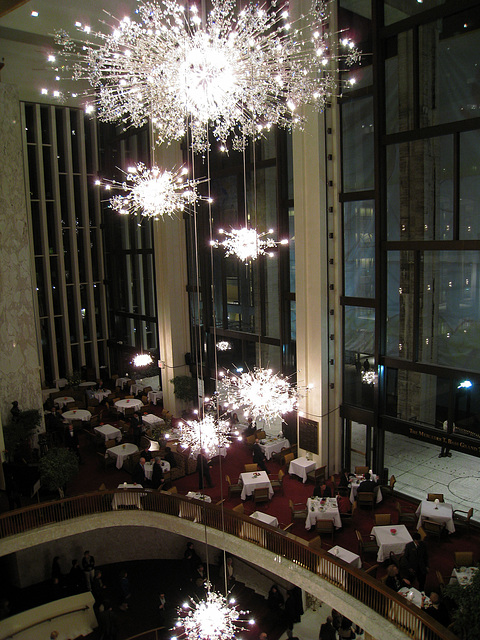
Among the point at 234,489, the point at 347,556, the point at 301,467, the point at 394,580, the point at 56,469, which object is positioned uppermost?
the point at 56,469

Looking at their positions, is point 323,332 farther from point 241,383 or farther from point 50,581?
point 50,581

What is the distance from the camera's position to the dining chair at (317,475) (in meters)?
12.1

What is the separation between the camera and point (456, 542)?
1003cm

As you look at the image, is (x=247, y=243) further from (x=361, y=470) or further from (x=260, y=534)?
(x=361, y=470)

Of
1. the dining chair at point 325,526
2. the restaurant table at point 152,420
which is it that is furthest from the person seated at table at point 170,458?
the dining chair at point 325,526

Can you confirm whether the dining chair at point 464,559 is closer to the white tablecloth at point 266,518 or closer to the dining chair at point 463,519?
the dining chair at point 463,519

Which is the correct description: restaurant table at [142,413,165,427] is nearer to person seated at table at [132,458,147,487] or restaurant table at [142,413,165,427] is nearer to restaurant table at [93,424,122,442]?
restaurant table at [93,424,122,442]

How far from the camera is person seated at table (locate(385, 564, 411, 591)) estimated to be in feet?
28.0

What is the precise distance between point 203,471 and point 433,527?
5278 millimetres

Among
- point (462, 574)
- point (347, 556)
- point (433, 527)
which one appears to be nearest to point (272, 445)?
point (347, 556)

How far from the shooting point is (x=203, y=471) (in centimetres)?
1252

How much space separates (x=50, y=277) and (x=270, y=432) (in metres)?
10.5

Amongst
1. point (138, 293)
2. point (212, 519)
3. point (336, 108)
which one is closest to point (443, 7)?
point (336, 108)

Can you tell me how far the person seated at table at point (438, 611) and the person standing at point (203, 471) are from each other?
5.64 meters
